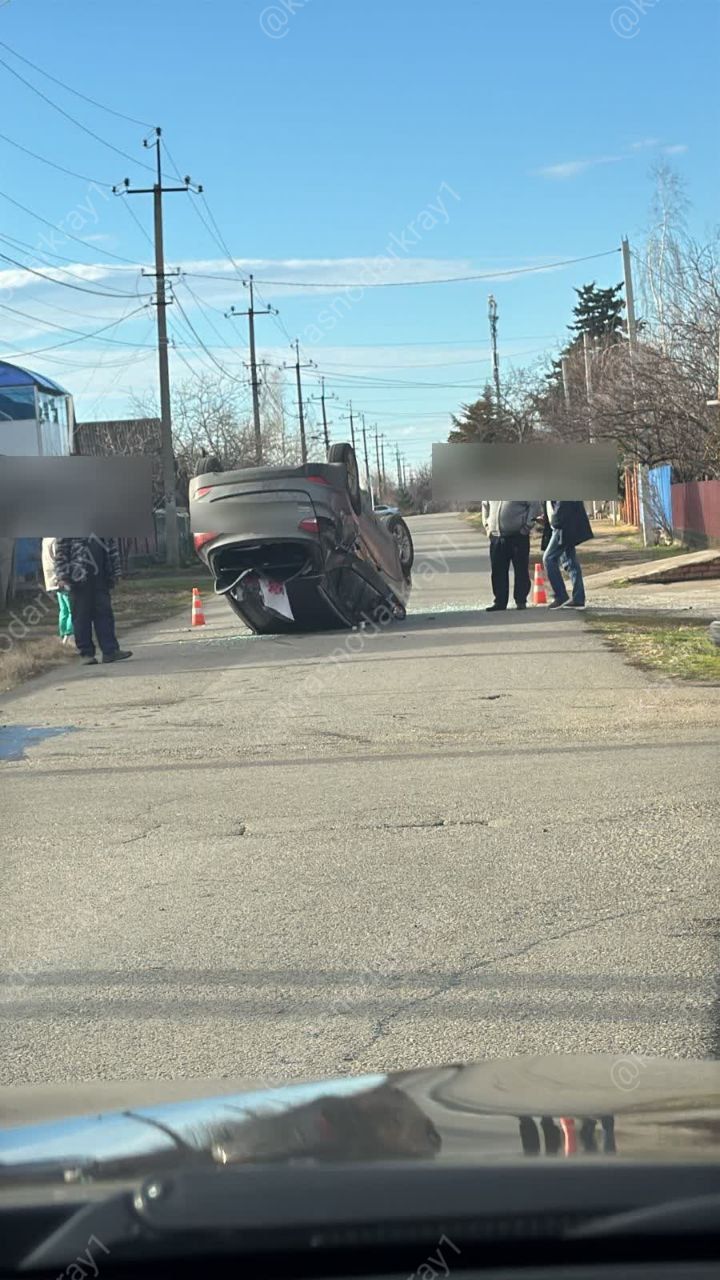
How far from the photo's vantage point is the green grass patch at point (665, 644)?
505 inches

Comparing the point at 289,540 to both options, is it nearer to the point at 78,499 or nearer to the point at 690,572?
the point at 78,499

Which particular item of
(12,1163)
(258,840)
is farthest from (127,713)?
(12,1163)

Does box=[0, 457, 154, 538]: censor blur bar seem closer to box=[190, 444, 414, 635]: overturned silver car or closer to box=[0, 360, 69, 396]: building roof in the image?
box=[190, 444, 414, 635]: overturned silver car

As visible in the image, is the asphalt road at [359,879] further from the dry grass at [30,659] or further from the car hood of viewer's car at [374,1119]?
the dry grass at [30,659]

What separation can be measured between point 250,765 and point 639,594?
12.7 meters

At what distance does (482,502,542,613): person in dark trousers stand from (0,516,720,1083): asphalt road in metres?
5.39

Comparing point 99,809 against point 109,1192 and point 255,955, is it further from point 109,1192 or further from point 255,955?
point 109,1192

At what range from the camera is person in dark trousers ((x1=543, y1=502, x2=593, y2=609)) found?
17875 millimetres

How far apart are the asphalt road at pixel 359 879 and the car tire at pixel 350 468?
494 cm

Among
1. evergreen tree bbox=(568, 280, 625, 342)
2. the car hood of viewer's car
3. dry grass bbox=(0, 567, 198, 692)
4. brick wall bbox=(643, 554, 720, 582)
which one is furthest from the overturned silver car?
evergreen tree bbox=(568, 280, 625, 342)

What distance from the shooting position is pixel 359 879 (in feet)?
20.6

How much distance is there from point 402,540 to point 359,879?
13.8m

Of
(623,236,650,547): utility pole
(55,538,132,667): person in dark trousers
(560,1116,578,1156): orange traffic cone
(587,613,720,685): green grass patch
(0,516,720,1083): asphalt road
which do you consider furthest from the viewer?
(623,236,650,547): utility pole

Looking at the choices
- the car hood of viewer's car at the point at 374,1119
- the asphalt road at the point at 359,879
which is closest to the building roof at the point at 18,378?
the asphalt road at the point at 359,879
